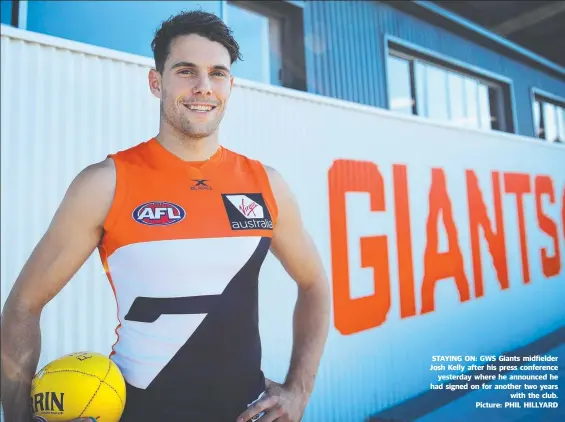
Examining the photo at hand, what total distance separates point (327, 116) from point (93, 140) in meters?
2.32

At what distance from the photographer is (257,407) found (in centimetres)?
182

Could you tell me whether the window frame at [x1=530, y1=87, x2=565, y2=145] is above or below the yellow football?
above

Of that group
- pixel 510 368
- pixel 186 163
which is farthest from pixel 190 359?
pixel 510 368

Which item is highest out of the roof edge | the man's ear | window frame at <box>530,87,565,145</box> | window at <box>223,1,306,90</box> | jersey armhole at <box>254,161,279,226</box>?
the roof edge

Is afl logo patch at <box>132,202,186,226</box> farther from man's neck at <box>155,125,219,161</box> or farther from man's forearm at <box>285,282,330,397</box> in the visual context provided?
man's forearm at <box>285,282,330,397</box>

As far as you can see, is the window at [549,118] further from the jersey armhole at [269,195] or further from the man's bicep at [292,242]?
the jersey armhole at [269,195]

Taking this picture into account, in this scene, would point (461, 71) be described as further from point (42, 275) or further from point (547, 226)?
point (42, 275)

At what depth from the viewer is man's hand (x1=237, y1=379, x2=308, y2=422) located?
71.6 inches

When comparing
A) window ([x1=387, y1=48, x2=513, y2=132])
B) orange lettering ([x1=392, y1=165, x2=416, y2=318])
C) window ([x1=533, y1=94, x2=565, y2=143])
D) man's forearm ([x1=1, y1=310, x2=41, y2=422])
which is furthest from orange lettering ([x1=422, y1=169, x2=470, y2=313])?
window ([x1=533, y1=94, x2=565, y2=143])

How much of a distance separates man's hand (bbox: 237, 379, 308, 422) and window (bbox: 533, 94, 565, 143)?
13799mm

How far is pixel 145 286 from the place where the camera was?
1.74 metres

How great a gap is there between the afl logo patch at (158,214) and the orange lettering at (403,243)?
11.5 ft

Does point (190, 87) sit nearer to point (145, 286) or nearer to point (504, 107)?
point (145, 286)

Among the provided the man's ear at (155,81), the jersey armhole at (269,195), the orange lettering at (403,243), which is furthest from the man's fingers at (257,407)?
the orange lettering at (403,243)
